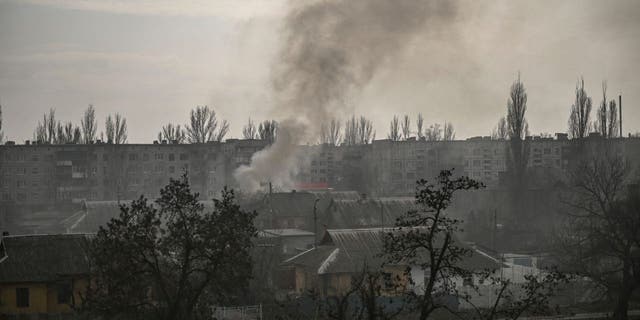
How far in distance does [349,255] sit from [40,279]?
47.9 ft

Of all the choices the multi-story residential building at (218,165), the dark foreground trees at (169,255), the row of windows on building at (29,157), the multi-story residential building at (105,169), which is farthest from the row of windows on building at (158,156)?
the dark foreground trees at (169,255)

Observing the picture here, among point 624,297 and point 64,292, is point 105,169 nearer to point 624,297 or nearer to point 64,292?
point 64,292

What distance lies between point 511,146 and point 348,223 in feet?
72.0

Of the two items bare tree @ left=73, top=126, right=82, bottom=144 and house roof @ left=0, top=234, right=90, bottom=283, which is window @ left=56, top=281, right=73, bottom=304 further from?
bare tree @ left=73, top=126, right=82, bottom=144

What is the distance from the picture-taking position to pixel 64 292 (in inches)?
1273

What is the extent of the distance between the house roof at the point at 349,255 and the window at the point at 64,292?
11.4m

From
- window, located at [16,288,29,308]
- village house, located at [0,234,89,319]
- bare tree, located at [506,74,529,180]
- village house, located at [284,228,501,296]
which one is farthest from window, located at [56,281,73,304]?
bare tree, located at [506,74,529,180]

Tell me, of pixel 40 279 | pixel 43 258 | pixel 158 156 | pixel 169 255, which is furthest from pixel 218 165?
pixel 169 255

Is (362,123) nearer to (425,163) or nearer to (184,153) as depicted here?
(425,163)

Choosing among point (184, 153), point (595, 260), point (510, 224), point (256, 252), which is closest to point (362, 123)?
point (184, 153)

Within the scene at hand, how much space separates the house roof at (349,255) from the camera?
38.5m

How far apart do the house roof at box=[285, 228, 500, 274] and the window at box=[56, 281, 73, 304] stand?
37.5 ft

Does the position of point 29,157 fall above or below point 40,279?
above

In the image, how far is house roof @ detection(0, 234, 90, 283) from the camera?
32188 mm
